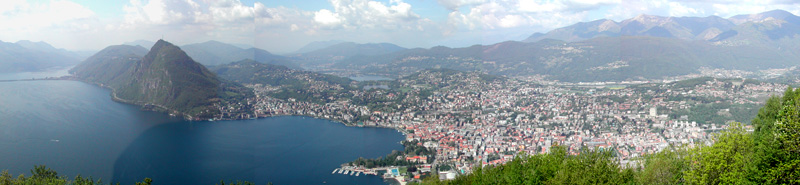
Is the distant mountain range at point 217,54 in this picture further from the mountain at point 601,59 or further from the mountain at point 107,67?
the mountain at point 601,59

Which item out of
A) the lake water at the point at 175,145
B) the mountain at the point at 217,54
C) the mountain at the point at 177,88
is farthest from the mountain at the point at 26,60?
the lake water at the point at 175,145

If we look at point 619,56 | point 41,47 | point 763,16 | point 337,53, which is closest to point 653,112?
point 619,56

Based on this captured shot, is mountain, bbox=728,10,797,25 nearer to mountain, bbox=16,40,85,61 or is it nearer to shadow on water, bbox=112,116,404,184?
shadow on water, bbox=112,116,404,184

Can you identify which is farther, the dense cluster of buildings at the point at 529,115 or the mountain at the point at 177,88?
the mountain at the point at 177,88

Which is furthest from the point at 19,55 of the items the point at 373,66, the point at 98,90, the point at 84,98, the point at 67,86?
the point at 373,66

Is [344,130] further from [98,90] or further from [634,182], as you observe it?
[98,90]

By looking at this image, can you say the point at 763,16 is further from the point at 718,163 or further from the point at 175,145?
the point at 175,145
